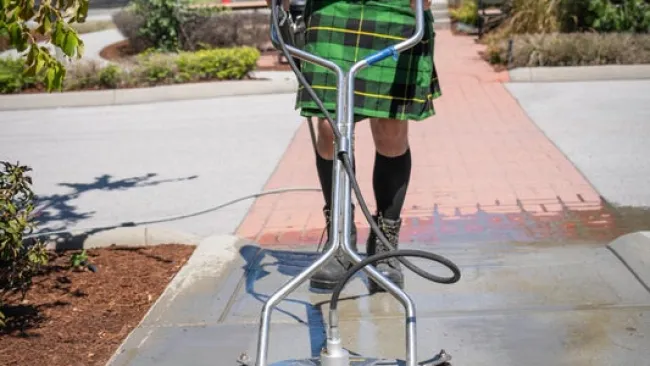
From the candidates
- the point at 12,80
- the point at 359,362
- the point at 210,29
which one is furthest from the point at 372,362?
the point at 210,29

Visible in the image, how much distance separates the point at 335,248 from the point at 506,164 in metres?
3.91

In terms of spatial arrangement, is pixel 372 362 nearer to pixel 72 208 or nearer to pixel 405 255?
pixel 405 255

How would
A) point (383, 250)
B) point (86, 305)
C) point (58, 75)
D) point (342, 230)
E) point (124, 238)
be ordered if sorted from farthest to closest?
point (124, 238) → point (86, 305) → point (383, 250) → point (58, 75) → point (342, 230)

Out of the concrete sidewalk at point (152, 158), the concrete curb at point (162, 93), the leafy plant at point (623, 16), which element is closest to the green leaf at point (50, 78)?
the concrete sidewalk at point (152, 158)

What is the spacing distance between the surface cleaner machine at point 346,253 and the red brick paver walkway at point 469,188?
2083 mm

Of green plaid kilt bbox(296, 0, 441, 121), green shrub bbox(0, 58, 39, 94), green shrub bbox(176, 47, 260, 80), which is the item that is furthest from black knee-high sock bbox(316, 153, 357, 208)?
green shrub bbox(0, 58, 39, 94)

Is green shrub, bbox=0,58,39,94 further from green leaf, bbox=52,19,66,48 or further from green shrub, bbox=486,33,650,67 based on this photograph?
green leaf, bbox=52,19,66,48

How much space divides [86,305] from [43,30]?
1.38 meters

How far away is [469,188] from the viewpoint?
5.94m

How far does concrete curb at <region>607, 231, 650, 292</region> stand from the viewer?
4.00 metres

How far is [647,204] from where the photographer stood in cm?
546

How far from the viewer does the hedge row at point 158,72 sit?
34.1 ft

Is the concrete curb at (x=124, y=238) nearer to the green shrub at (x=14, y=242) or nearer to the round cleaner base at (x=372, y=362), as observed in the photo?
the green shrub at (x=14, y=242)

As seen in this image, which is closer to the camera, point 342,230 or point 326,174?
point 342,230
